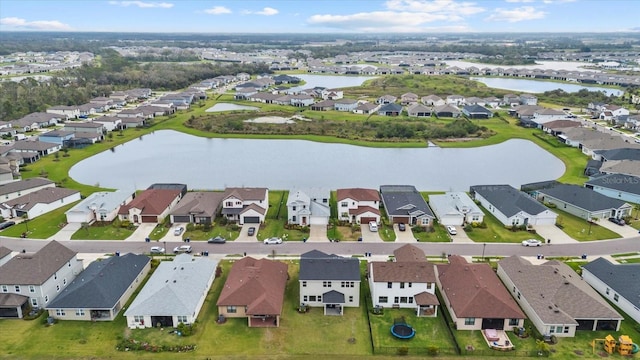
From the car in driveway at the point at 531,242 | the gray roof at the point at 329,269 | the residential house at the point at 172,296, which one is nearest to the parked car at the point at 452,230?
the car in driveway at the point at 531,242

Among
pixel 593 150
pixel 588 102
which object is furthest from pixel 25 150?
pixel 588 102

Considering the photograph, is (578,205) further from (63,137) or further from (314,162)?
(63,137)

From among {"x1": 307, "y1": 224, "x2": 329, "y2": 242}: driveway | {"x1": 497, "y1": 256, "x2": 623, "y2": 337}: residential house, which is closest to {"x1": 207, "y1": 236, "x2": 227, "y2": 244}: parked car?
{"x1": 307, "y1": 224, "x2": 329, "y2": 242}: driveway

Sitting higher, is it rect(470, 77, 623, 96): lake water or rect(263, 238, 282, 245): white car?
rect(470, 77, 623, 96): lake water

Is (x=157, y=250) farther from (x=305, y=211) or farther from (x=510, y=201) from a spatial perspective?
(x=510, y=201)

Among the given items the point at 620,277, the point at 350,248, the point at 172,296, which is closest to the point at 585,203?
the point at 620,277

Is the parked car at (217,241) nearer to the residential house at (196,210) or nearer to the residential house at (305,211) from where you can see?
the residential house at (196,210)

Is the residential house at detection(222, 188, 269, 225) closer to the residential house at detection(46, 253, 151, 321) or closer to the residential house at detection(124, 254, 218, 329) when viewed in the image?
the residential house at detection(124, 254, 218, 329)
